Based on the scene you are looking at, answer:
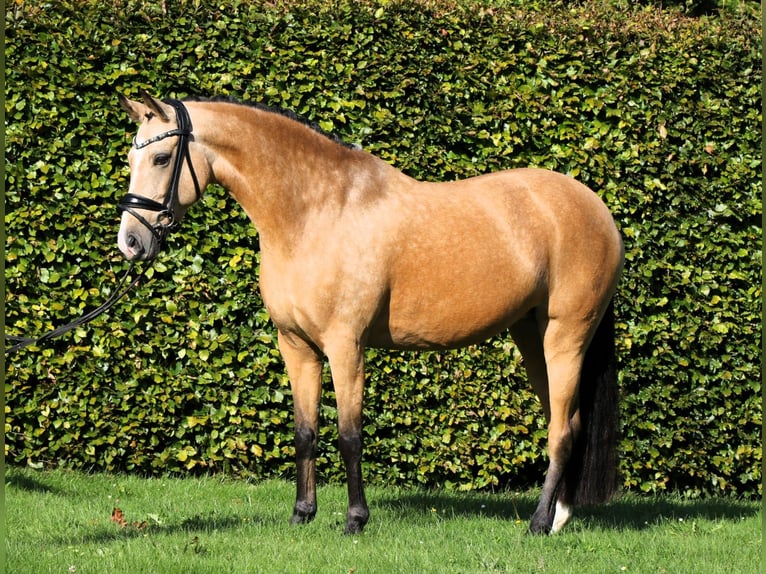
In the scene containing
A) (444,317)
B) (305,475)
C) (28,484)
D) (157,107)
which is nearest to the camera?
(157,107)

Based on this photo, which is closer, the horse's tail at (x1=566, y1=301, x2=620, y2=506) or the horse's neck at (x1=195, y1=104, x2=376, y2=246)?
the horse's neck at (x1=195, y1=104, x2=376, y2=246)

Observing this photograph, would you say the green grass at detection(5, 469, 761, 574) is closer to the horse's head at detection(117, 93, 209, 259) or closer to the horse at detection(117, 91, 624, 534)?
the horse at detection(117, 91, 624, 534)

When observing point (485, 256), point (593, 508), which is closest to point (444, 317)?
point (485, 256)

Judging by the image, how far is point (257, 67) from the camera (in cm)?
685

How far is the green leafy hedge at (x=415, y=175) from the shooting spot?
6.79 m

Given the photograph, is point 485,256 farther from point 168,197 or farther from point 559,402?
point 168,197

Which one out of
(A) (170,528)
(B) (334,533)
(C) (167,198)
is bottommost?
(A) (170,528)

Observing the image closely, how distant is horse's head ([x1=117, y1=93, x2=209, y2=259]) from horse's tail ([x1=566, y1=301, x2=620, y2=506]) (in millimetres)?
2683

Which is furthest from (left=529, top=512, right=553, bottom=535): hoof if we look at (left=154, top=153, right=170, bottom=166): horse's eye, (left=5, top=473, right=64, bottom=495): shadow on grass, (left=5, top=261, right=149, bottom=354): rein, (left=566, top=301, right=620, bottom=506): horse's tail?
(left=5, top=473, right=64, bottom=495): shadow on grass

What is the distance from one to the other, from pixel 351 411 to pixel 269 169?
1365 mm

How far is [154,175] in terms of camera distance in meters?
4.90

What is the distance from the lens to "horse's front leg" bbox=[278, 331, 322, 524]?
17.8 ft

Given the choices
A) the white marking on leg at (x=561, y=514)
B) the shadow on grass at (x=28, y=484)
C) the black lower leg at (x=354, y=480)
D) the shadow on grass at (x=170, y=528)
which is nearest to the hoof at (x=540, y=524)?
the white marking on leg at (x=561, y=514)

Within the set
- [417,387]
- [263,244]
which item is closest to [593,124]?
[417,387]
